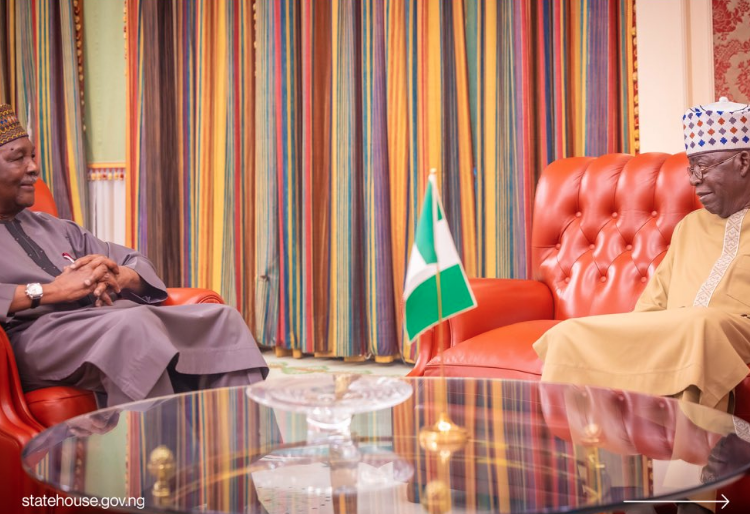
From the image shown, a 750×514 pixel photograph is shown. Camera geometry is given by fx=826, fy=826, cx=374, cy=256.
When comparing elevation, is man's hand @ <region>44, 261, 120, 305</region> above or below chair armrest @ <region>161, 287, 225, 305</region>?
above

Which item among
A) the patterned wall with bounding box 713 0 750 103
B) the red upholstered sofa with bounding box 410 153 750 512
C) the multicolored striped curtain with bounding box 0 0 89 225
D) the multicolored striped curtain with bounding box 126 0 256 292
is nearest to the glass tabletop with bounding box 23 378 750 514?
the red upholstered sofa with bounding box 410 153 750 512

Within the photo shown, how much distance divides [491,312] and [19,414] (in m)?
1.46

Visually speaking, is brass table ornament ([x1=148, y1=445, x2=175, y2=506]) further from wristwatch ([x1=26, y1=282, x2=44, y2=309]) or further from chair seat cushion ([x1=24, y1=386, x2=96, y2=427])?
wristwatch ([x1=26, y1=282, x2=44, y2=309])

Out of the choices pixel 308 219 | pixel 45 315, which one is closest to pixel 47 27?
pixel 308 219

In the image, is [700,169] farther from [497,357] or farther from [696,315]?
[497,357]

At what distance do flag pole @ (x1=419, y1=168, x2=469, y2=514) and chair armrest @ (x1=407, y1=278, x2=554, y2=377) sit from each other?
0.93 metres

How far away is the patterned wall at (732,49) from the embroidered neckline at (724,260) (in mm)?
1073

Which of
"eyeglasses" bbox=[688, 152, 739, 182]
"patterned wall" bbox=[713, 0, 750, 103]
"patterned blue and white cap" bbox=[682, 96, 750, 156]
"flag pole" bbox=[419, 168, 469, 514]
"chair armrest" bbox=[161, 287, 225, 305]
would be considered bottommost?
"flag pole" bbox=[419, 168, 469, 514]

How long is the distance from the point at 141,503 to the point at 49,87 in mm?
4349

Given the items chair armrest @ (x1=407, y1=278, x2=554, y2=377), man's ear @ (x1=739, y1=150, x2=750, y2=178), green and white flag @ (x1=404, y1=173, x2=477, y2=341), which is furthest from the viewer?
chair armrest @ (x1=407, y1=278, x2=554, y2=377)

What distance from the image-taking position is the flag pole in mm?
1182

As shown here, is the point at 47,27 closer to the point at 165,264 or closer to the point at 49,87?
the point at 49,87

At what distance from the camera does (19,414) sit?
1.96 metres

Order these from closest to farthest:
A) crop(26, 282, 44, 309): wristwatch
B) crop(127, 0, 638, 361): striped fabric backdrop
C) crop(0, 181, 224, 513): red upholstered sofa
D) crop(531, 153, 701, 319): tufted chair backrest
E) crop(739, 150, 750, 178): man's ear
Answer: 1. crop(0, 181, 224, 513): red upholstered sofa
2. crop(26, 282, 44, 309): wristwatch
3. crop(739, 150, 750, 178): man's ear
4. crop(531, 153, 701, 319): tufted chair backrest
5. crop(127, 0, 638, 361): striped fabric backdrop
